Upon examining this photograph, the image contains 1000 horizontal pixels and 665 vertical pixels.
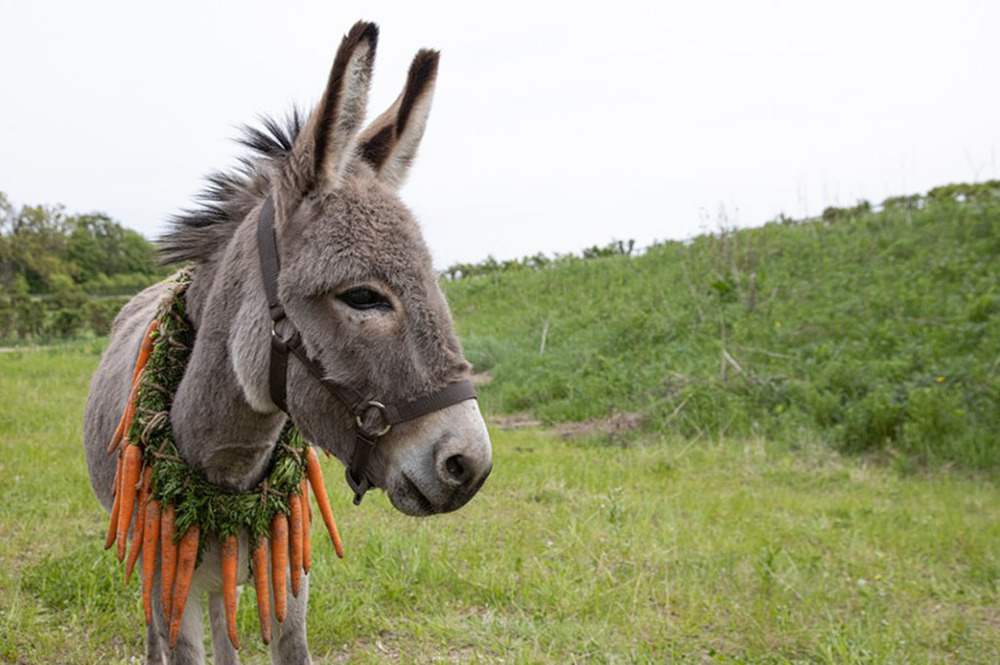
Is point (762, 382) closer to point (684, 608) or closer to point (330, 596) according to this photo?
point (684, 608)

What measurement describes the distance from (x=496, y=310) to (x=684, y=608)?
14586mm

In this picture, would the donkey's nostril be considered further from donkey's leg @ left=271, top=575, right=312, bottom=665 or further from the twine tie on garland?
donkey's leg @ left=271, top=575, right=312, bottom=665

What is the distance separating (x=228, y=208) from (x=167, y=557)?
1194 mm

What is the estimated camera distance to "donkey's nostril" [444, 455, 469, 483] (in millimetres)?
1608

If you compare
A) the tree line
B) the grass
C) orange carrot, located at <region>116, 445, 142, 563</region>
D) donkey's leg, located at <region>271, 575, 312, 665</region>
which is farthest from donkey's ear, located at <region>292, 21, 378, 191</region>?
the tree line

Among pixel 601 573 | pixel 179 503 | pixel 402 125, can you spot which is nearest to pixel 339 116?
pixel 402 125

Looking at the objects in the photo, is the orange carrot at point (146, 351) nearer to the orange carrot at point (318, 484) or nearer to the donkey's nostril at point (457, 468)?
the orange carrot at point (318, 484)

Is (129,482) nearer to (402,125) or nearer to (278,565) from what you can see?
(278,565)

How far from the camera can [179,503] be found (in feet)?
7.03

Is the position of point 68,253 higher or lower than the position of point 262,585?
higher

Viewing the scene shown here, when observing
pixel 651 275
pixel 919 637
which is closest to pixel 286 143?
pixel 919 637

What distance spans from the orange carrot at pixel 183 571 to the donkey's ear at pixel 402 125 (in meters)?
1.35

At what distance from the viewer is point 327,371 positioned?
5.72 feet

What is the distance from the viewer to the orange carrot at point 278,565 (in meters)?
2.30
